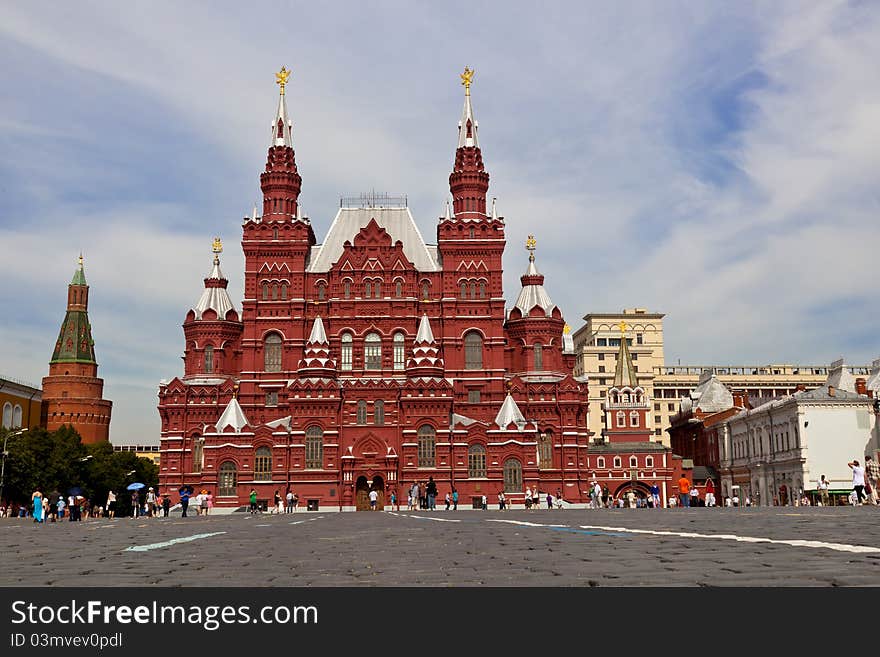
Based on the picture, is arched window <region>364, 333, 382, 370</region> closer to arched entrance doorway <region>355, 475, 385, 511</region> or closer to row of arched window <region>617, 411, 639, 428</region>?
arched entrance doorway <region>355, 475, 385, 511</region>

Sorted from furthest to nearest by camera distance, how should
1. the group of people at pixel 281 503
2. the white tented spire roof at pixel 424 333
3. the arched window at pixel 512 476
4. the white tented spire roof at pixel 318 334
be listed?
the white tented spire roof at pixel 424 333 → the white tented spire roof at pixel 318 334 → the arched window at pixel 512 476 → the group of people at pixel 281 503

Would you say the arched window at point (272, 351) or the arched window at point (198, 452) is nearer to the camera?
the arched window at point (198, 452)

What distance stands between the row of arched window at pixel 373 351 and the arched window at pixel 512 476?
9126 mm

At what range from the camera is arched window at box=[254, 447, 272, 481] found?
7012 cm

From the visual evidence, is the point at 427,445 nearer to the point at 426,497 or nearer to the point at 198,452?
the point at 426,497

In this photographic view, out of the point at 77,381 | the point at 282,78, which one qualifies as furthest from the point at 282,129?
the point at 77,381

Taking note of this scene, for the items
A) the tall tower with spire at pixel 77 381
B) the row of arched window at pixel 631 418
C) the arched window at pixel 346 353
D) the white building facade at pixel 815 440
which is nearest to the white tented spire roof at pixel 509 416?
the arched window at pixel 346 353

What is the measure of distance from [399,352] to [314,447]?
36.6 ft

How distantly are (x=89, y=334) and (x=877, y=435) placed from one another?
124580 millimetres

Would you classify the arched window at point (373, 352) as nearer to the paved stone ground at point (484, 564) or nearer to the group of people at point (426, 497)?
the group of people at point (426, 497)

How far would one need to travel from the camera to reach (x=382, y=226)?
82.1 metres

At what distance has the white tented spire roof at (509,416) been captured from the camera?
235 feet

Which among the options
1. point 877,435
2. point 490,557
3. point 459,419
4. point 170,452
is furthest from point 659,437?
point 490,557
